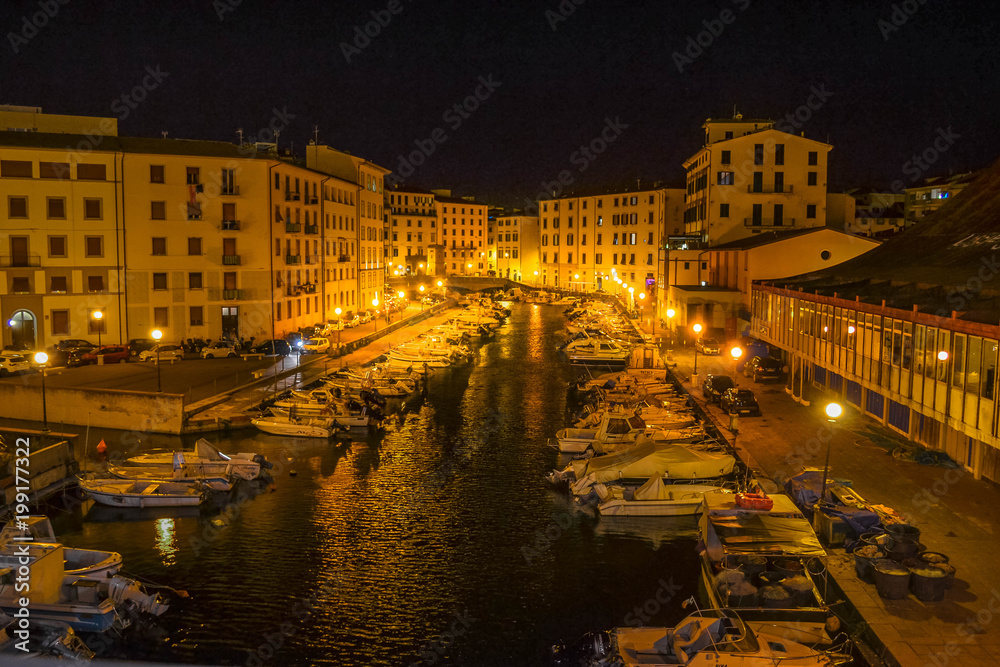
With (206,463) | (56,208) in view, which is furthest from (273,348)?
(206,463)

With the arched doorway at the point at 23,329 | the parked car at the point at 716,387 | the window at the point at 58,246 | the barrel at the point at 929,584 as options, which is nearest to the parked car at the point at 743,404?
the parked car at the point at 716,387

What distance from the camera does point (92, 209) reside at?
132ft

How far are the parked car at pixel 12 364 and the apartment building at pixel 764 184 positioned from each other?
4507 cm

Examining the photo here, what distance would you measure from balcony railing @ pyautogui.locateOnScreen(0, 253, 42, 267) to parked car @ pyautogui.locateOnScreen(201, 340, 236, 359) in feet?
30.2

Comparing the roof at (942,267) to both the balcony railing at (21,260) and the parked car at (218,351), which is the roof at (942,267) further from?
the balcony railing at (21,260)

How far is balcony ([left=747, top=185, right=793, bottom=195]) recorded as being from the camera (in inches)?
2264

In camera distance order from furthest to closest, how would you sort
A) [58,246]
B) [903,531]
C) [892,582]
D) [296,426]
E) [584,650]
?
1. [58,246]
2. [296,426]
3. [903,531]
4. [584,650]
5. [892,582]

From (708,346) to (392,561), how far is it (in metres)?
28.5

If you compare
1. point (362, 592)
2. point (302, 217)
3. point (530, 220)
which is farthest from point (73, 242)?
point (530, 220)

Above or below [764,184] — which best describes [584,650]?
below

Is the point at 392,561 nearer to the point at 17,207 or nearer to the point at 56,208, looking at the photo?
the point at 56,208

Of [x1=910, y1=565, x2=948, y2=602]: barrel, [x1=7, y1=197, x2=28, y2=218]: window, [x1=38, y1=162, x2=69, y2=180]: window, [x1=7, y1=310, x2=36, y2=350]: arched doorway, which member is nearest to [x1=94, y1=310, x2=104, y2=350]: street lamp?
[x1=7, y1=310, x2=36, y2=350]: arched doorway

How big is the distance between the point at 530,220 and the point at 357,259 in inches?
2415

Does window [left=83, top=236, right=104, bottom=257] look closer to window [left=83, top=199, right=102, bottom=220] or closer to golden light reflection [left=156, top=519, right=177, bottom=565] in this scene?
window [left=83, top=199, right=102, bottom=220]
